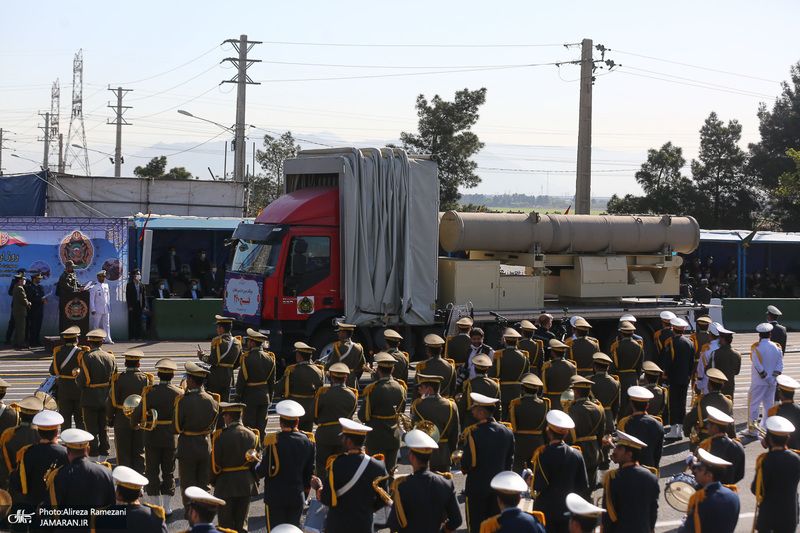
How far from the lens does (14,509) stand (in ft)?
23.7

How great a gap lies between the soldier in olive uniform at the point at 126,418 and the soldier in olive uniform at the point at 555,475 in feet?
14.6

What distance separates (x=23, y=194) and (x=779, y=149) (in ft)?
141

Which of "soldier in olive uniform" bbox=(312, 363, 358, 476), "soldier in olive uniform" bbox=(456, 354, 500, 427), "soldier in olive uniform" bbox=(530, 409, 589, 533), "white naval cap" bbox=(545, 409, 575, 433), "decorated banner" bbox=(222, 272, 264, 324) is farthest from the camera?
"decorated banner" bbox=(222, 272, 264, 324)

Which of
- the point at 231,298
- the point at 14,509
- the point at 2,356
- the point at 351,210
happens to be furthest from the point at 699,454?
the point at 2,356

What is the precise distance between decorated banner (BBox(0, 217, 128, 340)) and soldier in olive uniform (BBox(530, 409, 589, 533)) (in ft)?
51.6

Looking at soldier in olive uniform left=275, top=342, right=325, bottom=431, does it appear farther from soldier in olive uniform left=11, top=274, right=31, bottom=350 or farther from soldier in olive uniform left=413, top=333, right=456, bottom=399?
soldier in olive uniform left=11, top=274, right=31, bottom=350

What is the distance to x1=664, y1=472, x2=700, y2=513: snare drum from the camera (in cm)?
662

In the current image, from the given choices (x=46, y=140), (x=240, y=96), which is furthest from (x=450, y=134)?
(x=46, y=140)

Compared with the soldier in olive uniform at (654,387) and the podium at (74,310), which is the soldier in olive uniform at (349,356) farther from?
the podium at (74,310)

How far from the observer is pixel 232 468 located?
294 inches

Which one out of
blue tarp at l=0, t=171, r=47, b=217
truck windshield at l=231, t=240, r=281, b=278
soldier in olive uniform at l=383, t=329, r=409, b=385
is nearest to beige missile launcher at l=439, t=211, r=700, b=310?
truck windshield at l=231, t=240, r=281, b=278

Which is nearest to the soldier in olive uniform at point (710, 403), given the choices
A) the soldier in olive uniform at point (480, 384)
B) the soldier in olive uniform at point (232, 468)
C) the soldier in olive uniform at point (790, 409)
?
the soldier in olive uniform at point (790, 409)

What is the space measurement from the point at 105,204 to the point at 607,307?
63.6ft

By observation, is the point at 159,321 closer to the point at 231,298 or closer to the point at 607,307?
the point at 231,298
